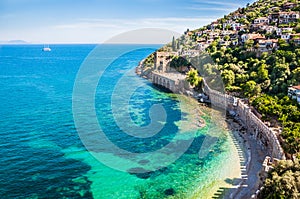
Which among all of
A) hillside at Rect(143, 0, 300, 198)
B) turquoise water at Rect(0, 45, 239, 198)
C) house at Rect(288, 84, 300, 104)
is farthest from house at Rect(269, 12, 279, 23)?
house at Rect(288, 84, 300, 104)

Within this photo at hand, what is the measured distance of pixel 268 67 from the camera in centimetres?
4653

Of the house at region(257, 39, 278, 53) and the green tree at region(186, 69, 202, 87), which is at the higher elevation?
the house at region(257, 39, 278, 53)

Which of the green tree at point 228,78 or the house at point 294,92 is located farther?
the green tree at point 228,78

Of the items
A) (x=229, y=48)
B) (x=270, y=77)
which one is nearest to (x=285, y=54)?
(x=270, y=77)

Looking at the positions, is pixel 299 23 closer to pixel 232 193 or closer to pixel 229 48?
pixel 229 48

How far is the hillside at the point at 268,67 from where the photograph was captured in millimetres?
30344

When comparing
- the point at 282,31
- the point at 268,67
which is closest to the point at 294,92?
the point at 268,67

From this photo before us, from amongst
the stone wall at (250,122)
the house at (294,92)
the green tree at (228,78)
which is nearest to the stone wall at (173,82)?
the stone wall at (250,122)

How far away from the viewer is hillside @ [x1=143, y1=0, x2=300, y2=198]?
30.3 meters

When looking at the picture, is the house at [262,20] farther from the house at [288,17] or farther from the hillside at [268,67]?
the house at [288,17]

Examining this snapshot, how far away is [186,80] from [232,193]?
3609 cm

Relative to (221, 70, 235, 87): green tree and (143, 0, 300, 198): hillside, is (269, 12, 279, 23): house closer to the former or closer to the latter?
(143, 0, 300, 198): hillside

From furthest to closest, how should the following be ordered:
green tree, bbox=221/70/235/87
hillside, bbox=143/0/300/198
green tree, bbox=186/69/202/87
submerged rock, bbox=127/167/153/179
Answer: green tree, bbox=186/69/202/87, green tree, bbox=221/70/235/87, hillside, bbox=143/0/300/198, submerged rock, bbox=127/167/153/179

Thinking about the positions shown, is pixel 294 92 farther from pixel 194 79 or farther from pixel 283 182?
pixel 194 79
